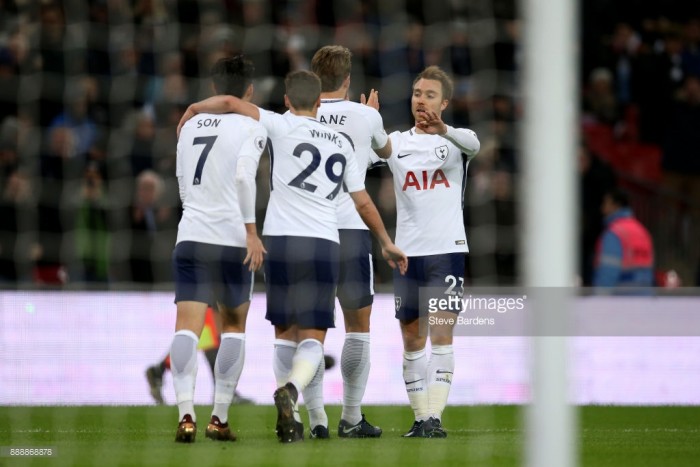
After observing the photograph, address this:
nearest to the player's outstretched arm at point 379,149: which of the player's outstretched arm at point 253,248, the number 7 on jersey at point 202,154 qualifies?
the number 7 on jersey at point 202,154

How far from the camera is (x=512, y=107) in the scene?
11898mm

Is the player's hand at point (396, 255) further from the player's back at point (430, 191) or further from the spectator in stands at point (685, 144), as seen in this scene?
the spectator in stands at point (685, 144)

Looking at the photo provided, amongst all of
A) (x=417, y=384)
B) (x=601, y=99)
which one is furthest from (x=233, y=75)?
(x=601, y=99)

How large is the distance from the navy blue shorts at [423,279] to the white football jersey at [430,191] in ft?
0.15

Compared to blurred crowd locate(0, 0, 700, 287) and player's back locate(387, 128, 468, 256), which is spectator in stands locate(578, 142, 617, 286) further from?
player's back locate(387, 128, 468, 256)

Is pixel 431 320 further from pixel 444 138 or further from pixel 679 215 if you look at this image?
pixel 679 215

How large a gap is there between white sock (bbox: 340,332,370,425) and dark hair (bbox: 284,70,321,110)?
134 centimetres

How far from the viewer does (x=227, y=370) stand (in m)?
7.03

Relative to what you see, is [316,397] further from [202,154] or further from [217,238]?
[202,154]

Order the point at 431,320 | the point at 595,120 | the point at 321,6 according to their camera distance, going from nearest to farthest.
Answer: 1. the point at 431,320
2. the point at 321,6
3. the point at 595,120

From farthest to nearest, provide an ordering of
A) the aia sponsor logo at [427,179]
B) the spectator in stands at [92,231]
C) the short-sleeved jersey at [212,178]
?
the spectator in stands at [92,231], the aia sponsor logo at [427,179], the short-sleeved jersey at [212,178]

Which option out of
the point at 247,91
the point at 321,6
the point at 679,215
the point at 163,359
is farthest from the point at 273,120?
the point at 679,215

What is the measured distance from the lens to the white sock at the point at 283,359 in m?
7.03

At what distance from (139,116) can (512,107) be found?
3.58 m
